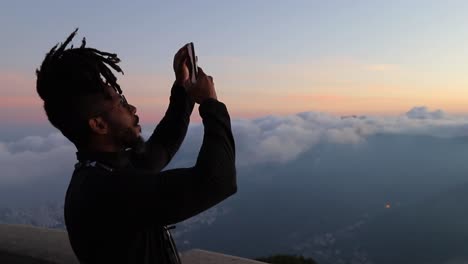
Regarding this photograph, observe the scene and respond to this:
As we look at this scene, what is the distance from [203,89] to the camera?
223 cm

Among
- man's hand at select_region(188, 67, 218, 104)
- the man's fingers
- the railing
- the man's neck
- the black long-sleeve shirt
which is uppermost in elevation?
the man's fingers

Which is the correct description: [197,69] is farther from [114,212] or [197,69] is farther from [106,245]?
[106,245]

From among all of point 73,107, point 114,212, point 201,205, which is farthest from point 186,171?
point 73,107

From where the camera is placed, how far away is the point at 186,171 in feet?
6.54

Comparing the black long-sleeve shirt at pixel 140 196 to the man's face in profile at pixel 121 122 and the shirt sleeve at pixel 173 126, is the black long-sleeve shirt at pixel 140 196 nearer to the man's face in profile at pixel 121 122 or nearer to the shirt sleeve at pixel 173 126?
the man's face in profile at pixel 121 122

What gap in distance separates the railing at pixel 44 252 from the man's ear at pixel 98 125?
4.08 meters

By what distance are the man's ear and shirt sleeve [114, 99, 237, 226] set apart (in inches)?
13.2

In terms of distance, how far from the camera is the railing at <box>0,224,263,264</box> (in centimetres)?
616

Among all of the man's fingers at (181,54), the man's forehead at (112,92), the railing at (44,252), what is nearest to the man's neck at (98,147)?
the man's forehead at (112,92)

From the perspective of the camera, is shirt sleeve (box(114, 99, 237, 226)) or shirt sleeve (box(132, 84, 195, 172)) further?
shirt sleeve (box(132, 84, 195, 172))

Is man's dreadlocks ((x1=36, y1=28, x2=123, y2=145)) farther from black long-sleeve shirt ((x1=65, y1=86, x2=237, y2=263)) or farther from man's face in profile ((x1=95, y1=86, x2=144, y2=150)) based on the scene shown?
black long-sleeve shirt ((x1=65, y1=86, x2=237, y2=263))

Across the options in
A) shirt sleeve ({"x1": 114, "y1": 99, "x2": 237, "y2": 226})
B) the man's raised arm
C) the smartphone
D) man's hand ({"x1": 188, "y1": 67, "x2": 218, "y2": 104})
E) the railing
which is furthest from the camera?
the railing

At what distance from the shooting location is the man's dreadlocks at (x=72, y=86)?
7.51ft

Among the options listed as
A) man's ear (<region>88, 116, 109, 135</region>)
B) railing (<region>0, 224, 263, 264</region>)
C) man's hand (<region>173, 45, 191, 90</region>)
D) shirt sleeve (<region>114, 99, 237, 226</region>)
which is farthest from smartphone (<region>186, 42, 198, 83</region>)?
railing (<region>0, 224, 263, 264</region>)
